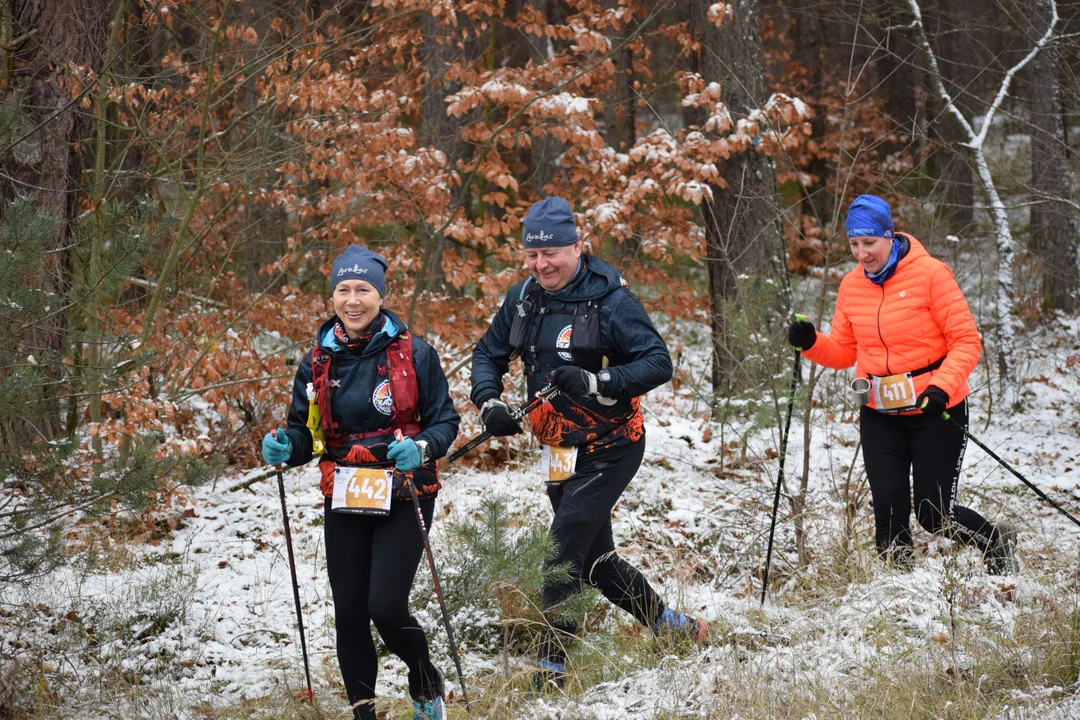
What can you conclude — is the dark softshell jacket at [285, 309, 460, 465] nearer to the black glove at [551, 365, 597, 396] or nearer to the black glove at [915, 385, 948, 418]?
the black glove at [551, 365, 597, 396]

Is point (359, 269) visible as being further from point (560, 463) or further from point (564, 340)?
point (560, 463)

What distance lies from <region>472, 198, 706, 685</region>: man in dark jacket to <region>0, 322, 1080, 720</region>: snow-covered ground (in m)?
0.58

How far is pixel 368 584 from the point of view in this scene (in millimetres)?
3941

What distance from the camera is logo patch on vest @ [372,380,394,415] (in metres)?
3.93

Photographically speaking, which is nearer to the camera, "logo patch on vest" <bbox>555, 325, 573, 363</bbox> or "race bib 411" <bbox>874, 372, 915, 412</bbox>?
"logo patch on vest" <bbox>555, 325, 573, 363</bbox>

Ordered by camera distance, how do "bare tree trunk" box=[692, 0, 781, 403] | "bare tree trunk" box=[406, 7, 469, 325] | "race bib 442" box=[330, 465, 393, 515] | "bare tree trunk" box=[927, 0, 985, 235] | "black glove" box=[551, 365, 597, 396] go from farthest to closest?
1. "bare tree trunk" box=[927, 0, 985, 235]
2. "bare tree trunk" box=[692, 0, 781, 403]
3. "bare tree trunk" box=[406, 7, 469, 325]
4. "black glove" box=[551, 365, 597, 396]
5. "race bib 442" box=[330, 465, 393, 515]

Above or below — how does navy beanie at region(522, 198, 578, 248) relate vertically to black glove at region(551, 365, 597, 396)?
above

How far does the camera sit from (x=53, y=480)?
447 cm

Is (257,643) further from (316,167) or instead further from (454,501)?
(316,167)

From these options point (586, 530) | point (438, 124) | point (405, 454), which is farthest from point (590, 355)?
point (438, 124)

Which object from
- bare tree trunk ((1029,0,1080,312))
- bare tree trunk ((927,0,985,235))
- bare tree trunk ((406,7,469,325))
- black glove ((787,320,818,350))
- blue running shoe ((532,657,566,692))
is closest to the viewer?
blue running shoe ((532,657,566,692))

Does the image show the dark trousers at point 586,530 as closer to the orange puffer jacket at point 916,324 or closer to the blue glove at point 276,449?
the blue glove at point 276,449

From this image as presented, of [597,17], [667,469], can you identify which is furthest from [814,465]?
[597,17]

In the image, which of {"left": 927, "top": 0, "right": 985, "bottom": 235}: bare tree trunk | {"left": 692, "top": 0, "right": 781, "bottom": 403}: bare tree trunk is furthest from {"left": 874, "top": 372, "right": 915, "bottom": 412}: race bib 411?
{"left": 927, "top": 0, "right": 985, "bottom": 235}: bare tree trunk
